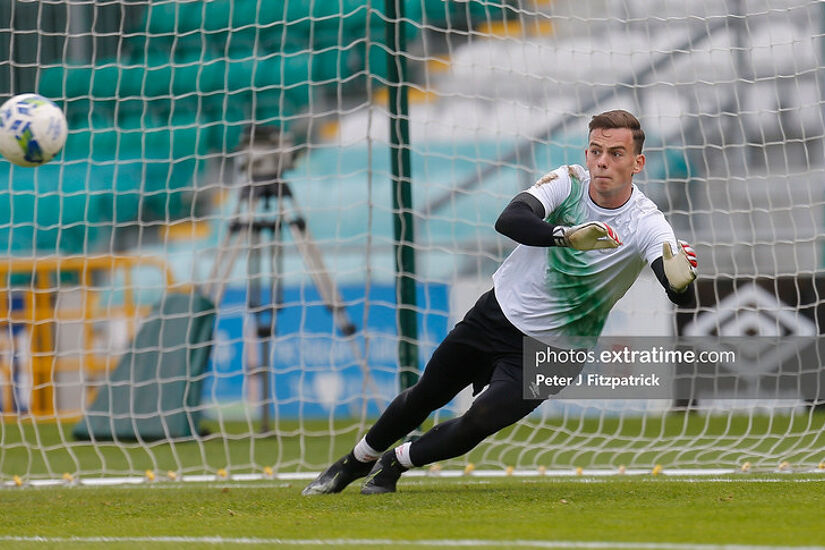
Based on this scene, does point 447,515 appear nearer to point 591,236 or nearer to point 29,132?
point 591,236

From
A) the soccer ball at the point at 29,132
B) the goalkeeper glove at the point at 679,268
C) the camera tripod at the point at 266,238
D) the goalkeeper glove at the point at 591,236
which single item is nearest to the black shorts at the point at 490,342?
the goalkeeper glove at the point at 591,236

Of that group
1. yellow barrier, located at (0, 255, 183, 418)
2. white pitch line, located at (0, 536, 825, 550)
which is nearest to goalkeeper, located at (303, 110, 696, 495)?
white pitch line, located at (0, 536, 825, 550)

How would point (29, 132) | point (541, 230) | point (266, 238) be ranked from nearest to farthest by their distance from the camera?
point (541, 230)
point (29, 132)
point (266, 238)

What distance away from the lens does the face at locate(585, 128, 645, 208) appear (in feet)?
17.5

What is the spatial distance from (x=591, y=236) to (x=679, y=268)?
365 millimetres

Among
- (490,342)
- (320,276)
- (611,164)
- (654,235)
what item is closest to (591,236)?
(654,235)

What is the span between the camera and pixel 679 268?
4.81m

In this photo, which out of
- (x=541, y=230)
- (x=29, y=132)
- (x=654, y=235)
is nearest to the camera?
(x=541, y=230)

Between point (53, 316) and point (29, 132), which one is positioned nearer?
point (29, 132)

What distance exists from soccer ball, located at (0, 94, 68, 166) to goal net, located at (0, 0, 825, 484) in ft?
7.16

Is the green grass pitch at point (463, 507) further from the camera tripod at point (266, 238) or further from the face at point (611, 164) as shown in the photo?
the camera tripod at point (266, 238)

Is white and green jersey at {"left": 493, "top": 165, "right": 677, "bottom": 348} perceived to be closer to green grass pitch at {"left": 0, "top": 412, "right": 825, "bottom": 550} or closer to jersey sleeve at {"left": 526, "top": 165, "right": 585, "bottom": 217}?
jersey sleeve at {"left": 526, "top": 165, "right": 585, "bottom": 217}

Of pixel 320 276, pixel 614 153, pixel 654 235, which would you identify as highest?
pixel 614 153

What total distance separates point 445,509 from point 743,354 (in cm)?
567
